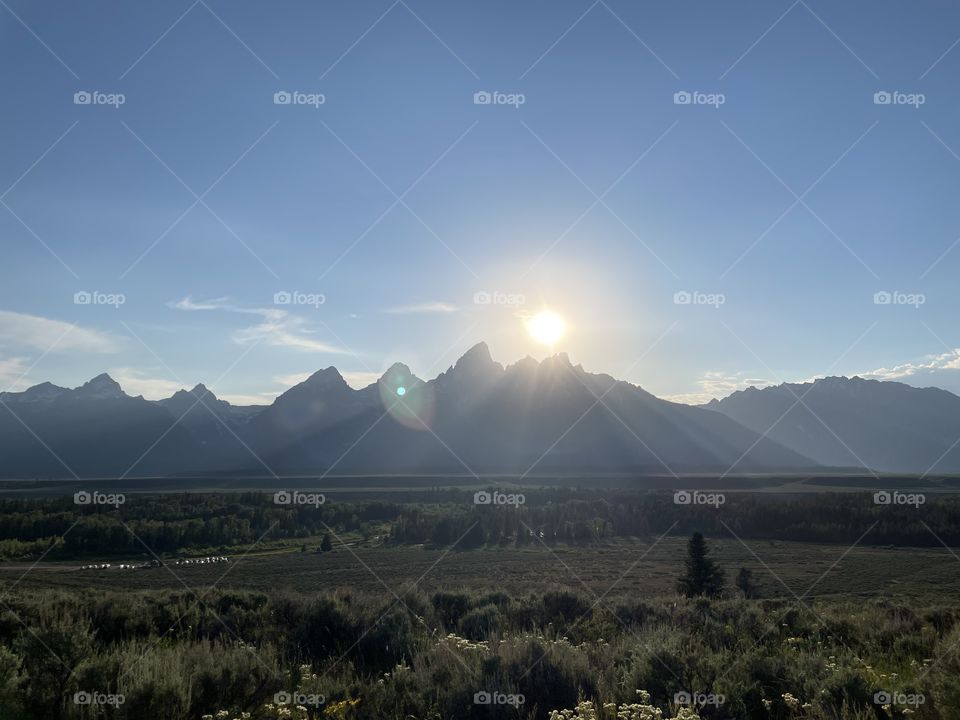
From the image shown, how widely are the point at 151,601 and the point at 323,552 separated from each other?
5439 cm

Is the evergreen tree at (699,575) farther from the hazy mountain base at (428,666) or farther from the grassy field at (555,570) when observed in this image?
the hazy mountain base at (428,666)

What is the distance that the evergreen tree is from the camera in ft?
105

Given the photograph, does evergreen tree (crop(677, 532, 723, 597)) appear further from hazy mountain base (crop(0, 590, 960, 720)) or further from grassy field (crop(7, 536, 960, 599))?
hazy mountain base (crop(0, 590, 960, 720))

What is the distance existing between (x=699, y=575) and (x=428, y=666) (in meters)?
27.0

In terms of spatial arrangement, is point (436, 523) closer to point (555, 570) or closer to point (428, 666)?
point (555, 570)

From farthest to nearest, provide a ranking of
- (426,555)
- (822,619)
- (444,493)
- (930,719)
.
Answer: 1. (444,493)
2. (426,555)
3. (822,619)
4. (930,719)

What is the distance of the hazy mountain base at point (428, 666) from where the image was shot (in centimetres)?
730

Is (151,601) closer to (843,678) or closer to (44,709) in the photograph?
(44,709)

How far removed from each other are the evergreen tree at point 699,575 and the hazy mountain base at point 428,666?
1990 centimetres

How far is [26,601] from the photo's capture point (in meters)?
12.2

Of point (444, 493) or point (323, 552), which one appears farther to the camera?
point (444, 493)

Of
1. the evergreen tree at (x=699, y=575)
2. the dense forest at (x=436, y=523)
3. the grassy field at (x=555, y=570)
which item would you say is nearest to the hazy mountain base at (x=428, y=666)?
the evergreen tree at (x=699, y=575)

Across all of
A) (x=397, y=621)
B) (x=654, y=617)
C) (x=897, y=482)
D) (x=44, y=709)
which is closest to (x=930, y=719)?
(x=654, y=617)

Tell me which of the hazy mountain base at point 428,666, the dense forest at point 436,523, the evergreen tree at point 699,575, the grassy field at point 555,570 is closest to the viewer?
the hazy mountain base at point 428,666
